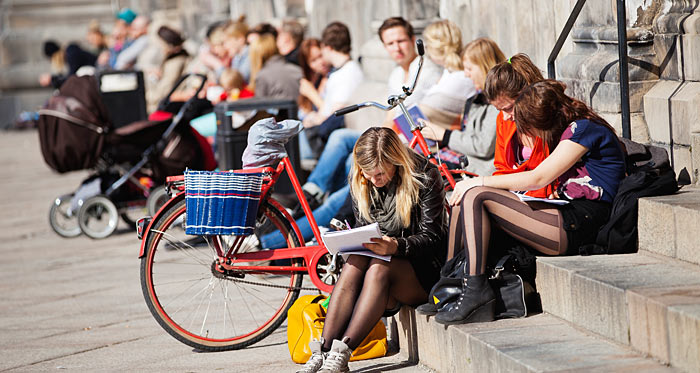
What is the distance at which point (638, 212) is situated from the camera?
458cm

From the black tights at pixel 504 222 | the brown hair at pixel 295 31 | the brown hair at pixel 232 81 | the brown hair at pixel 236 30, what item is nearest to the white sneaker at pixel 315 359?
the black tights at pixel 504 222

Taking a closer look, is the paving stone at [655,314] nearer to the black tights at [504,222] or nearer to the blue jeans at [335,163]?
the black tights at [504,222]

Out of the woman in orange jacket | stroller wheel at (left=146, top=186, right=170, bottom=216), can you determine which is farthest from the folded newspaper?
stroller wheel at (left=146, top=186, right=170, bottom=216)

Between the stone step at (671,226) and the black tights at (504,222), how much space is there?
0.35m

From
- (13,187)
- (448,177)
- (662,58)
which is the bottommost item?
(13,187)

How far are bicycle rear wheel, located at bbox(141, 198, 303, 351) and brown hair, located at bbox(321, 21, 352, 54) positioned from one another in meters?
3.00

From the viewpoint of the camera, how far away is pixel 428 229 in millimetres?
4816

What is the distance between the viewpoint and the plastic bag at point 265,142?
5.44 meters

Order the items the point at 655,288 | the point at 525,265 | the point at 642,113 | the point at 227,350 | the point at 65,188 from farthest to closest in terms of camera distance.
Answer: the point at 65,188
the point at 642,113
the point at 227,350
the point at 525,265
the point at 655,288

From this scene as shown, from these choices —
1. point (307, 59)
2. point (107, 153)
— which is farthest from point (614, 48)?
point (107, 153)

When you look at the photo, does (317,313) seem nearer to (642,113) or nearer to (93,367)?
(93,367)

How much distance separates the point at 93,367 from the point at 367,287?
1521mm

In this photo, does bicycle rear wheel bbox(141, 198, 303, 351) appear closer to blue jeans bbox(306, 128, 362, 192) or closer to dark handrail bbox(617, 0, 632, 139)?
blue jeans bbox(306, 128, 362, 192)

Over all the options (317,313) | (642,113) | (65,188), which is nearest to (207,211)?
(317,313)
